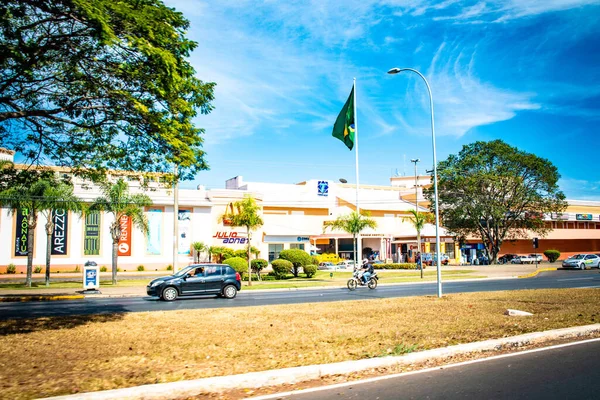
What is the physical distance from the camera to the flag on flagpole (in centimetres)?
3114

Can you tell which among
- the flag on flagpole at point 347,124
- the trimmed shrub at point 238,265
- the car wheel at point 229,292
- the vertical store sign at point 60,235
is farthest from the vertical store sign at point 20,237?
the flag on flagpole at point 347,124

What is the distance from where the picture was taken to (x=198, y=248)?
43.6 metres

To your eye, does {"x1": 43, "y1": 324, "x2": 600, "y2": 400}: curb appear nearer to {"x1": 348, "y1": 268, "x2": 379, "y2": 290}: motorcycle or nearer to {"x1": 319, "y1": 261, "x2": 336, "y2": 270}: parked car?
{"x1": 348, "y1": 268, "x2": 379, "y2": 290}: motorcycle

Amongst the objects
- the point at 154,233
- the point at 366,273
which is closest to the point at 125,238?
the point at 154,233

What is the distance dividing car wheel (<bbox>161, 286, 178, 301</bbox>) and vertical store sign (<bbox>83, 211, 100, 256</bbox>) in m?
24.7

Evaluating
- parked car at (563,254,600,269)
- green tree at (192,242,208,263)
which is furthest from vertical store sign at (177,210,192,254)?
parked car at (563,254,600,269)

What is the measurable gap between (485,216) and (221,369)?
5140 cm

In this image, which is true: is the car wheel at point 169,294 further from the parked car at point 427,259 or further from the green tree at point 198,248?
the parked car at point 427,259

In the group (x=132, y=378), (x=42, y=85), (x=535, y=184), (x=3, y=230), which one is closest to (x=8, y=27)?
(x=42, y=85)

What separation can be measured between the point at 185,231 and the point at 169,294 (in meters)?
25.5

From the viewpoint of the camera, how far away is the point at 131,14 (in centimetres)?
881

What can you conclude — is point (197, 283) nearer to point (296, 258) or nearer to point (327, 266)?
point (296, 258)

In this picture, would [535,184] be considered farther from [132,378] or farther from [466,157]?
[132,378]

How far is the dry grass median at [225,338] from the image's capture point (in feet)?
21.3
